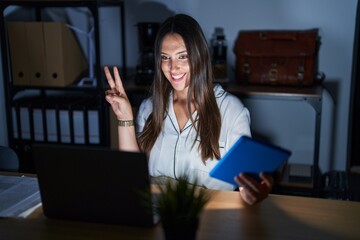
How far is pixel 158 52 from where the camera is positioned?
192cm

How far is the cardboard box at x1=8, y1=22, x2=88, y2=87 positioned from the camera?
2875 mm

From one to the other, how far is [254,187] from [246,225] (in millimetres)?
130

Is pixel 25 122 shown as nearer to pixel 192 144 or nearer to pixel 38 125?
pixel 38 125

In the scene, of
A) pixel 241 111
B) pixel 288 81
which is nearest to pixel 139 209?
pixel 241 111

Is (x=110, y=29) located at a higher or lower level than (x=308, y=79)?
higher

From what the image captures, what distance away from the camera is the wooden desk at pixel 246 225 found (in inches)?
48.6

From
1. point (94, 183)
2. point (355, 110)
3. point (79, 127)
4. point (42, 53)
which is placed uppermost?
point (42, 53)

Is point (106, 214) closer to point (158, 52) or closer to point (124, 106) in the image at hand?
point (124, 106)

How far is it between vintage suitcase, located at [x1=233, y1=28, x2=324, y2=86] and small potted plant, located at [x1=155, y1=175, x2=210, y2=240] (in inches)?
73.9

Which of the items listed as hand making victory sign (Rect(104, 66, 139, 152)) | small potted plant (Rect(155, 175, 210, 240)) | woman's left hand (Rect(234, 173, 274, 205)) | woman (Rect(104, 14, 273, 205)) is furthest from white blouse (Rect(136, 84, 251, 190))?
small potted plant (Rect(155, 175, 210, 240))

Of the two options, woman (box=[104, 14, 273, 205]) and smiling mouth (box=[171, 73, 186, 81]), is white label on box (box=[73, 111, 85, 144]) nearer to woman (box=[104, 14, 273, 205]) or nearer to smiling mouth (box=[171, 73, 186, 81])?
woman (box=[104, 14, 273, 205])

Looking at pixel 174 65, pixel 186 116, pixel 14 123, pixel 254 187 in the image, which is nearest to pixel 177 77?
pixel 174 65

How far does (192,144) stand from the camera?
1.90 m

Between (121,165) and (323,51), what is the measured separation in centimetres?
211
